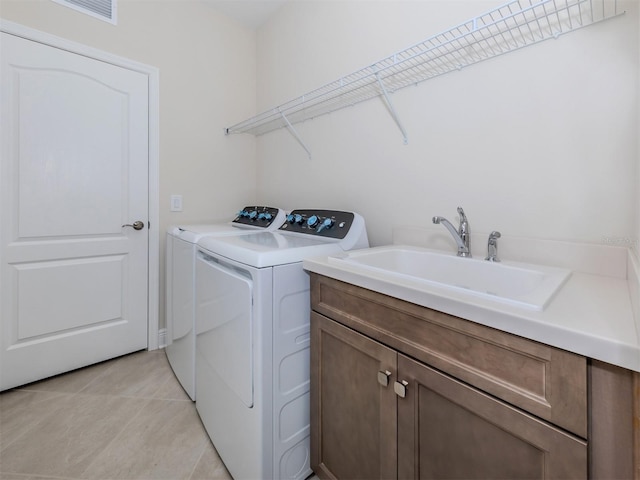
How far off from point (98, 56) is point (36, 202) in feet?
3.39

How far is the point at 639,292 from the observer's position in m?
0.57

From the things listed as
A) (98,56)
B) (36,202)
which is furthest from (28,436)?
(98,56)

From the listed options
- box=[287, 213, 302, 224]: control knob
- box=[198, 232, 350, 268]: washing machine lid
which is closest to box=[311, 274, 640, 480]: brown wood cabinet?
box=[198, 232, 350, 268]: washing machine lid

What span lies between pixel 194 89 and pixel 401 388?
2573 millimetres

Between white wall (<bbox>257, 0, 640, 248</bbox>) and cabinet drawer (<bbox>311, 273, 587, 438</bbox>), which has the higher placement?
white wall (<bbox>257, 0, 640, 248</bbox>)

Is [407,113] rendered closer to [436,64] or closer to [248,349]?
[436,64]

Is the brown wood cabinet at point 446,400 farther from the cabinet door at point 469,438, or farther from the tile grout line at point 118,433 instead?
the tile grout line at point 118,433

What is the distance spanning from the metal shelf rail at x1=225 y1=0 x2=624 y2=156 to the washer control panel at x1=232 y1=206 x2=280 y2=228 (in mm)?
755

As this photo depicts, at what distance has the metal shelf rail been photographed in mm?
1009

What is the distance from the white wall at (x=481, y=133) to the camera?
985 mm

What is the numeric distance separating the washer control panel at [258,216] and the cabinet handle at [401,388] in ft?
4.45

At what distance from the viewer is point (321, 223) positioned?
1592mm

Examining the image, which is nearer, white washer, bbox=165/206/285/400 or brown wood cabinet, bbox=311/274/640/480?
brown wood cabinet, bbox=311/274/640/480

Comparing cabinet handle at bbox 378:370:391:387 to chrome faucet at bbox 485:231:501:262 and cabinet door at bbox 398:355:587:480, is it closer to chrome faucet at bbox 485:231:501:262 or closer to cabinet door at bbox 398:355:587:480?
cabinet door at bbox 398:355:587:480
